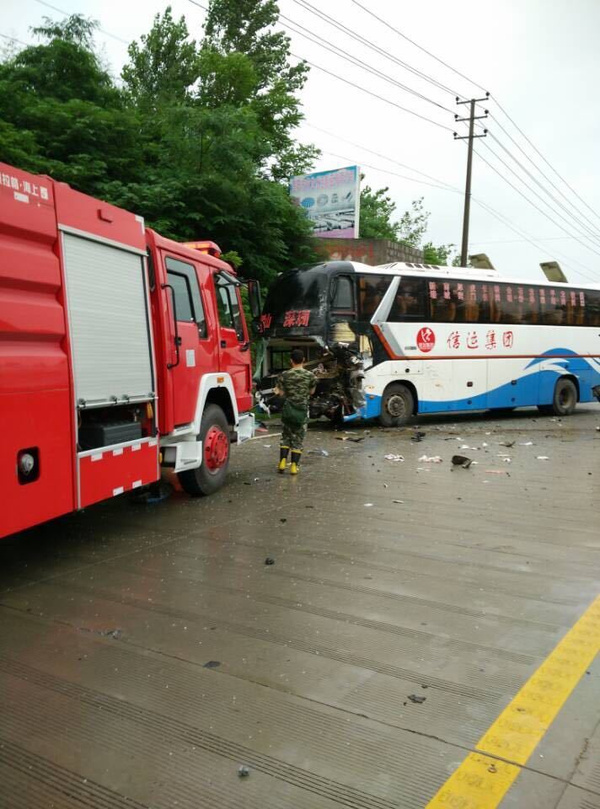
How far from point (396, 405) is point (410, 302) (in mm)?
2186

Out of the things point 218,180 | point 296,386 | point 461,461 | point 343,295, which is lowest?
point 461,461

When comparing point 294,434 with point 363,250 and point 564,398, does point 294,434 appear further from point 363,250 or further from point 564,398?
point 363,250

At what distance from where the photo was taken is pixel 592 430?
558 inches

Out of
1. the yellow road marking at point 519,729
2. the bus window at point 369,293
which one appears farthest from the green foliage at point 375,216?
the yellow road marking at point 519,729

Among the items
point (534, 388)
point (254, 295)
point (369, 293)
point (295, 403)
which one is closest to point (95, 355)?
point (254, 295)

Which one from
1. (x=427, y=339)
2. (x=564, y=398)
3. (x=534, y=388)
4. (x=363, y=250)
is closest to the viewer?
(x=427, y=339)

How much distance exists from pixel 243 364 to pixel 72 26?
14.6 meters

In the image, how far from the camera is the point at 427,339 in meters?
14.8

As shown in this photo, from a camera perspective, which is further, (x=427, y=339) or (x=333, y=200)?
(x=333, y=200)

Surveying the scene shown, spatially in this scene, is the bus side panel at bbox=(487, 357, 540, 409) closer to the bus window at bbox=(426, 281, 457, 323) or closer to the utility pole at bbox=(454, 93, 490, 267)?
the bus window at bbox=(426, 281, 457, 323)

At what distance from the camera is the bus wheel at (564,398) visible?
17.5m

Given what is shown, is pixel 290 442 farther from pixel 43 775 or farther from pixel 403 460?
pixel 43 775

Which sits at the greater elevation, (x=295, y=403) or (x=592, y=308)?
(x=592, y=308)

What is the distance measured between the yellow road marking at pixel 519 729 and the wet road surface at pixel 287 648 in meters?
0.03
